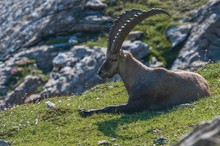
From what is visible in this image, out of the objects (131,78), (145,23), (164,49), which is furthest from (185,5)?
(131,78)

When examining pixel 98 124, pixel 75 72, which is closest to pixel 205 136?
pixel 98 124

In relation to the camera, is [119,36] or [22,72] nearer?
[119,36]

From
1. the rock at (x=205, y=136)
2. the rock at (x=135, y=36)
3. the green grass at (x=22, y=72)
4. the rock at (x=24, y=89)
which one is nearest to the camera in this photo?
the rock at (x=205, y=136)

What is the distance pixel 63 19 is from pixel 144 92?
24297 millimetres

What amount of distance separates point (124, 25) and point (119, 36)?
0.35m

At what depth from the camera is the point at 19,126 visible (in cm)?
1639

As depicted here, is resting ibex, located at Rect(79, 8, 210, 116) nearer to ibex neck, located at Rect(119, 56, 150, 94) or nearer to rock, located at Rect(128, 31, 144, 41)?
ibex neck, located at Rect(119, 56, 150, 94)

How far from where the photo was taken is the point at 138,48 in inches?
1375

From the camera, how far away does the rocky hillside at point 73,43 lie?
33906mm

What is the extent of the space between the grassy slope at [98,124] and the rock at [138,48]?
51.3ft

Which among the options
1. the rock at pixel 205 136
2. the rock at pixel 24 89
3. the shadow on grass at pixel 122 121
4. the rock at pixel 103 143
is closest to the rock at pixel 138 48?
the rock at pixel 24 89

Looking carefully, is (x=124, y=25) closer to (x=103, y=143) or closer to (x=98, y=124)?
(x=98, y=124)

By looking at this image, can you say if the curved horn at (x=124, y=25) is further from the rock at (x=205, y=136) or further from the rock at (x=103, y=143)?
the rock at (x=205, y=136)

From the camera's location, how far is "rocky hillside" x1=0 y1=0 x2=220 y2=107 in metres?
33.9
